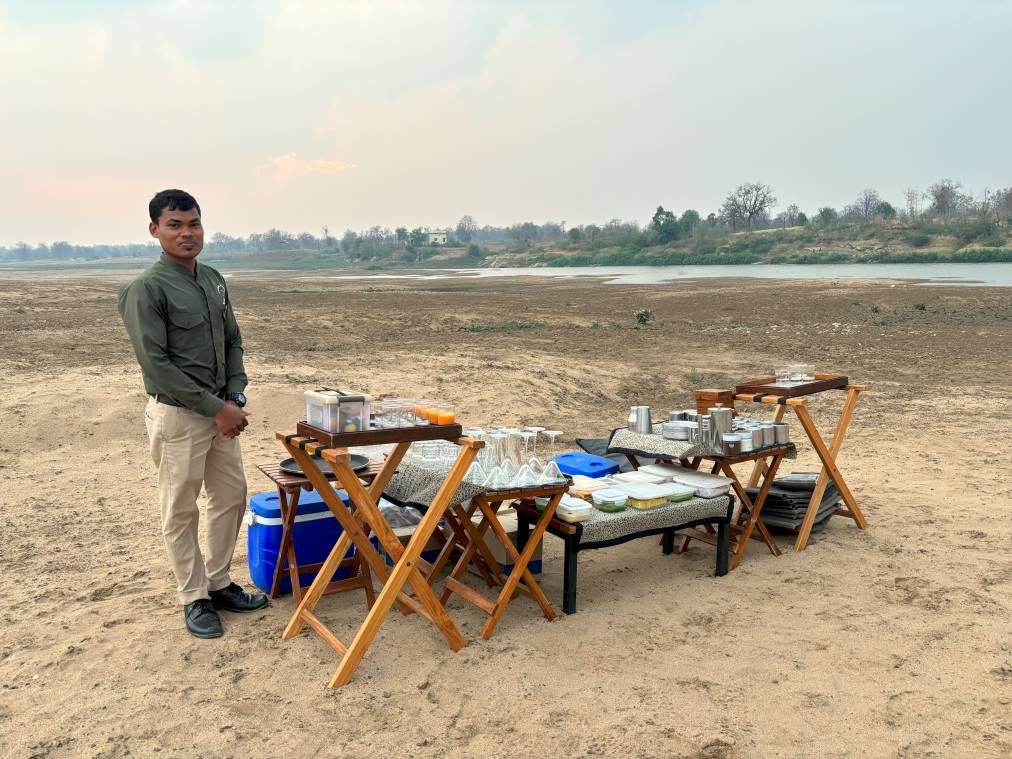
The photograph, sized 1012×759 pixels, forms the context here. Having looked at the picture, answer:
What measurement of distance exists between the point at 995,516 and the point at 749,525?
2.31 meters

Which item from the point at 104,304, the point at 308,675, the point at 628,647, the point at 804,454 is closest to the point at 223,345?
the point at 308,675

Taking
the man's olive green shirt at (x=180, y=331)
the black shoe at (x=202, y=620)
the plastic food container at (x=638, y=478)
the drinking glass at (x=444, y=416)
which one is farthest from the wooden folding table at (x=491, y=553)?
the man's olive green shirt at (x=180, y=331)

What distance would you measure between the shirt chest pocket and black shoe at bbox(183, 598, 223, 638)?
1.38 meters

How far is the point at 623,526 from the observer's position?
4633mm

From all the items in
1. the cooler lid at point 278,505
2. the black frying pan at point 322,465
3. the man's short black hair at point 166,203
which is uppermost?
the man's short black hair at point 166,203

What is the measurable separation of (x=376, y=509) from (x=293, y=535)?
1195mm

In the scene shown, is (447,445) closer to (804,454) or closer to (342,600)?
(342,600)

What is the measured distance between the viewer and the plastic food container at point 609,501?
4.72m

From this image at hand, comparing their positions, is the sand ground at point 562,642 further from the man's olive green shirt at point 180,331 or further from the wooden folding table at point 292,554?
the man's olive green shirt at point 180,331

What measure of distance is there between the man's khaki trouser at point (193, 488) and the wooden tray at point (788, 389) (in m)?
3.39

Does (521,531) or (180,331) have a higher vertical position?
(180,331)

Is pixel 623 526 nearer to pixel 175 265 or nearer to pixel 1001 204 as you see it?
pixel 175 265

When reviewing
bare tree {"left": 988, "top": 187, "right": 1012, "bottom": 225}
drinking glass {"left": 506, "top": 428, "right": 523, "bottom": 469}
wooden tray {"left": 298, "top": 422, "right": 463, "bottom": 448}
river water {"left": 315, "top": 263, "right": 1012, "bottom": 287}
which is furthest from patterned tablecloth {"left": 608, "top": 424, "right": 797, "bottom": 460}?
bare tree {"left": 988, "top": 187, "right": 1012, "bottom": 225}

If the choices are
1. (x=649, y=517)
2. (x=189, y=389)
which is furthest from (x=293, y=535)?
(x=649, y=517)
